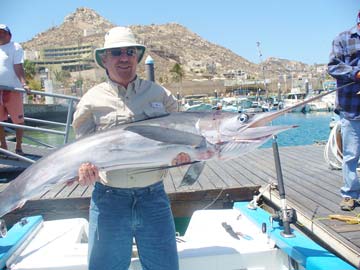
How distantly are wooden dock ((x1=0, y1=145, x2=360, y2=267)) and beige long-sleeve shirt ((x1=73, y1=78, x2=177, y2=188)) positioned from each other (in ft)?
6.75

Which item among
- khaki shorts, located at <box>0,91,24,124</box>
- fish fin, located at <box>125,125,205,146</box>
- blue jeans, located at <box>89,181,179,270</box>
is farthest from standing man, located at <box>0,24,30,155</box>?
fish fin, located at <box>125,125,205,146</box>

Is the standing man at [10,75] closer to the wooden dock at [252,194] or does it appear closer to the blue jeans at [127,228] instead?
the wooden dock at [252,194]

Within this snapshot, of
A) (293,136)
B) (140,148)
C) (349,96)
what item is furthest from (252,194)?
(293,136)

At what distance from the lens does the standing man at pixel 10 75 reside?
20.8ft

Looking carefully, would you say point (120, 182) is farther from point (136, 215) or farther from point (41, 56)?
point (41, 56)

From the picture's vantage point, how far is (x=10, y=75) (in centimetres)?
645

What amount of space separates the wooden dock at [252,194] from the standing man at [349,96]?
49 centimetres

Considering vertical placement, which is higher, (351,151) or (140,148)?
(140,148)

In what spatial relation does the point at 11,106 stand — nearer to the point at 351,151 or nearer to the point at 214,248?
the point at 214,248

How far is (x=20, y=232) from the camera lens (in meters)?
3.96

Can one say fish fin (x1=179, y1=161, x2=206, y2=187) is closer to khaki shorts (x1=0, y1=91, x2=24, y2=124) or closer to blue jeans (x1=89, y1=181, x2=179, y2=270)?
blue jeans (x1=89, y1=181, x2=179, y2=270)

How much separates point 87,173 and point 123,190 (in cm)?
33

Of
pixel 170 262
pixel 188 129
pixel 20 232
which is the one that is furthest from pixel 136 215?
pixel 20 232

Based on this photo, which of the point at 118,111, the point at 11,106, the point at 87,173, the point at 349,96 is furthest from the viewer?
the point at 11,106
